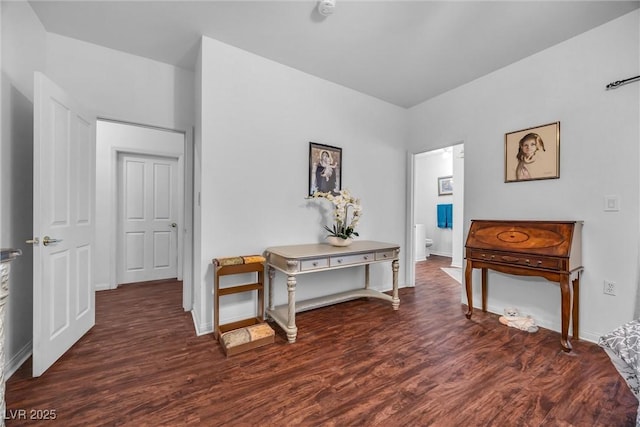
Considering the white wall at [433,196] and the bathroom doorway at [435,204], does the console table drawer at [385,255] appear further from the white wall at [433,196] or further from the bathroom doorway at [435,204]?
the white wall at [433,196]

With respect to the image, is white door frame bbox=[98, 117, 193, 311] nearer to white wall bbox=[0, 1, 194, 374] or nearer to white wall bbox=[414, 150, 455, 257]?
white wall bbox=[0, 1, 194, 374]

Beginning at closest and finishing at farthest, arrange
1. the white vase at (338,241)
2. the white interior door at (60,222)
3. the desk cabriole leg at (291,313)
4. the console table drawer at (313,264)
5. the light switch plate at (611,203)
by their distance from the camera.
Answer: the white interior door at (60,222) < the light switch plate at (611,203) < the desk cabriole leg at (291,313) < the console table drawer at (313,264) < the white vase at (338,241)

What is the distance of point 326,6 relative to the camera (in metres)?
1.93

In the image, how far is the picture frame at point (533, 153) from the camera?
2.45m

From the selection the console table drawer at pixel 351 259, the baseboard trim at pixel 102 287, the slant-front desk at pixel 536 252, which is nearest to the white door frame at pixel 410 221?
the slant-front desk at pixel 536 252

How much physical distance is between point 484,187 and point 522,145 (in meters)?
0.55

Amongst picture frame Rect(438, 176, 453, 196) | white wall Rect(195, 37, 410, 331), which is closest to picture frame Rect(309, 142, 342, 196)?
white wall Rect(195, 37, 410, 331)

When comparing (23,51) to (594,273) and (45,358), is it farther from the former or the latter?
(594,273)

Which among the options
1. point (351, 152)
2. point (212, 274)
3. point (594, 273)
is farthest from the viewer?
point (351, 152)

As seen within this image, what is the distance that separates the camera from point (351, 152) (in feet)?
11.0

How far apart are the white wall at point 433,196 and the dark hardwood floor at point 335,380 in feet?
13.8

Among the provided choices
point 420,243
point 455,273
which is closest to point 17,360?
point 455,273

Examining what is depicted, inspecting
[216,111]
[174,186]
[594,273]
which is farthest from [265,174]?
[594,273]

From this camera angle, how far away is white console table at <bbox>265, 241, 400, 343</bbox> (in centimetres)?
226
